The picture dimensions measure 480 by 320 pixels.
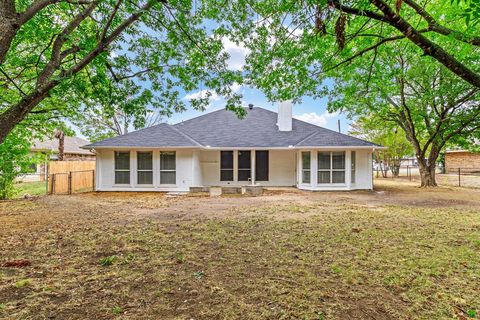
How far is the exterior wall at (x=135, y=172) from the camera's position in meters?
13.6

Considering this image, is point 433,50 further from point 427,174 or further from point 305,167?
point 427,174

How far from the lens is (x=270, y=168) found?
1595 cm

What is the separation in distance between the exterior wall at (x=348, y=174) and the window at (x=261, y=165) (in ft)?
6.89

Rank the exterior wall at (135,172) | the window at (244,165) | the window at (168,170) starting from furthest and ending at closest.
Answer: the window at (244,165), the window at (168,170), the exterior wall at (135,172)

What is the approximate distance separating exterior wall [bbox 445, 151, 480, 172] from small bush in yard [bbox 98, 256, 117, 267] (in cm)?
3655

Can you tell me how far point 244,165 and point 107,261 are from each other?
12010 millimetres

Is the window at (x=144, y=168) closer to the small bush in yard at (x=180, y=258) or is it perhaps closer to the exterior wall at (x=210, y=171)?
the exterior wall at (x=210, y=171)

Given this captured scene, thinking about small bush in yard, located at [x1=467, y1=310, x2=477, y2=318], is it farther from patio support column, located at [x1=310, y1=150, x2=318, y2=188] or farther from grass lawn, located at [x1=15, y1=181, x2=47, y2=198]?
grass lawn, located at [x1=15, y1=181, x2=47, y2=198]

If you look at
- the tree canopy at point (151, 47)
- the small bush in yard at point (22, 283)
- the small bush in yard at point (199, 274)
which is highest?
the tree canopy at point (151, 47)

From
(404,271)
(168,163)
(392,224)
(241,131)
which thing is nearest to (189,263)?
(404,271)

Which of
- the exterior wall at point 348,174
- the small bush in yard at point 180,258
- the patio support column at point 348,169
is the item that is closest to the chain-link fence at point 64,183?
the small bush in yard at point 180,258

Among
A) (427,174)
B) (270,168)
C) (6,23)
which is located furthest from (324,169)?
(6,23)

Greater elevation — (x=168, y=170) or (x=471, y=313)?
(x=168, y=170)

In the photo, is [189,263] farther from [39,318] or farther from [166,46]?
[166,46]
